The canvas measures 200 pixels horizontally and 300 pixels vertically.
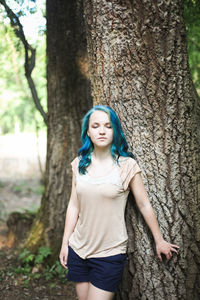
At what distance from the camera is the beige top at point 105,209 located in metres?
2.08

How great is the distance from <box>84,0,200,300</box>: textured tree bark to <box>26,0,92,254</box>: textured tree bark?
1.79 meters

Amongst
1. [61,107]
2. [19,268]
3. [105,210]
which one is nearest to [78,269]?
[105,210]

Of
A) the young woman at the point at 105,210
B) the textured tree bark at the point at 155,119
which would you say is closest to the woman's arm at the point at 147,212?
the young woman at the point at 105,210

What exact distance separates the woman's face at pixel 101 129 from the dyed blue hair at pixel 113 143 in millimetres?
33

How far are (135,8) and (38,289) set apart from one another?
3.59 meters

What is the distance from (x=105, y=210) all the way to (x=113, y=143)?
546mm

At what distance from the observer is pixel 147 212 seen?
2.10m

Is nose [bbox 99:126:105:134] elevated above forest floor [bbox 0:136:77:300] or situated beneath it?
elevated above

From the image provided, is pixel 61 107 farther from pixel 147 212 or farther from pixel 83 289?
pixel 83 289

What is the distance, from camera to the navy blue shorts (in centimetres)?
208

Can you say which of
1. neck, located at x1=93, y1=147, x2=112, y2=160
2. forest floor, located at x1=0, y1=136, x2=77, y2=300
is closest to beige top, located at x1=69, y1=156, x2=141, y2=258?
neck, located at x1=93, y1=147, x2=112, y2=160

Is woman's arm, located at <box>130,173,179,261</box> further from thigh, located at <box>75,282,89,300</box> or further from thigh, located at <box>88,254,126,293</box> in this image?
thigh, located at <box>75,282,89,300</box>

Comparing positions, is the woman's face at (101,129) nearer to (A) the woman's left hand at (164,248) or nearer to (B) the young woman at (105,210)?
(B) the young woman at (105,210)

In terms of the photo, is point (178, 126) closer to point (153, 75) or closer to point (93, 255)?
point (153, 75)
